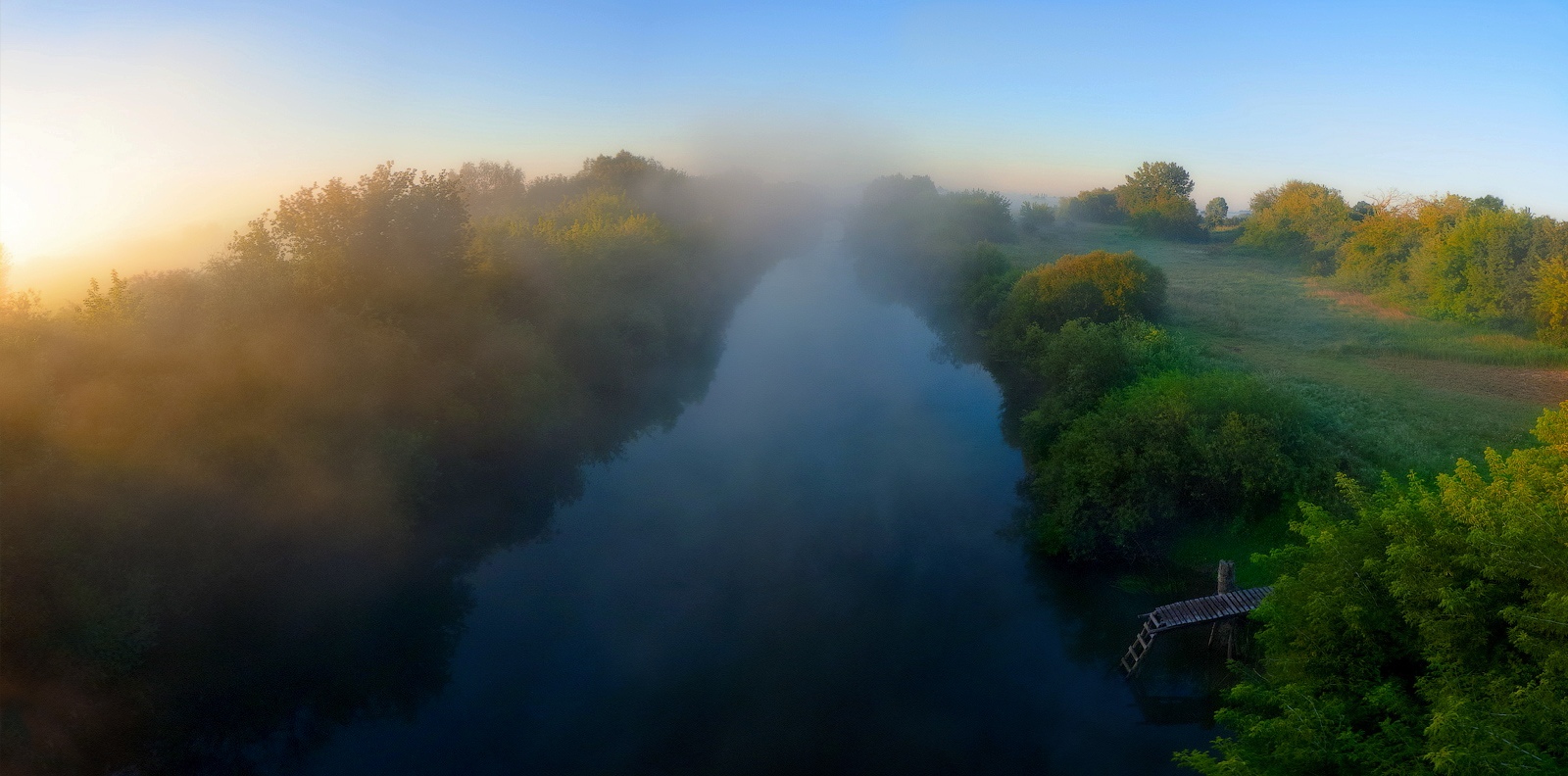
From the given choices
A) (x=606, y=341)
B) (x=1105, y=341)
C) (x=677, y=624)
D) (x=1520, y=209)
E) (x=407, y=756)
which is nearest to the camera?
(x=407, y=756)

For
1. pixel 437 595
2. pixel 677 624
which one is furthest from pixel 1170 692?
pixel 437 595

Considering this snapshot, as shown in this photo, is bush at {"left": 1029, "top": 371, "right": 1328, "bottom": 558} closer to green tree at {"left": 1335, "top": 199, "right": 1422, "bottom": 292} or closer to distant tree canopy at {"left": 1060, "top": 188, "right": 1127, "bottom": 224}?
green tree at {"left": 1335, "top": 199, "right": 1422, "bottom": 292}

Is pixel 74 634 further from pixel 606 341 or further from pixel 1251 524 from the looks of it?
pixel 1251 524

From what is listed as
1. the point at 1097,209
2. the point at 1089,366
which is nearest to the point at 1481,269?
the point at 1089,366

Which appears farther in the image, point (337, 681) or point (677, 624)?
point (677, 624)

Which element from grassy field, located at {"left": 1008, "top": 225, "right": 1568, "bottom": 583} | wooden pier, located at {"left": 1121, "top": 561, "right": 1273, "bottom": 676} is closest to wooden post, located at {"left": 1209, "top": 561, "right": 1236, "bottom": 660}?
wooden pier, located at {"left": 1121, "top": 561, "right": 1273, "bottom": 676}

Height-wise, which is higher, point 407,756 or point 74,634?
point 74,634
